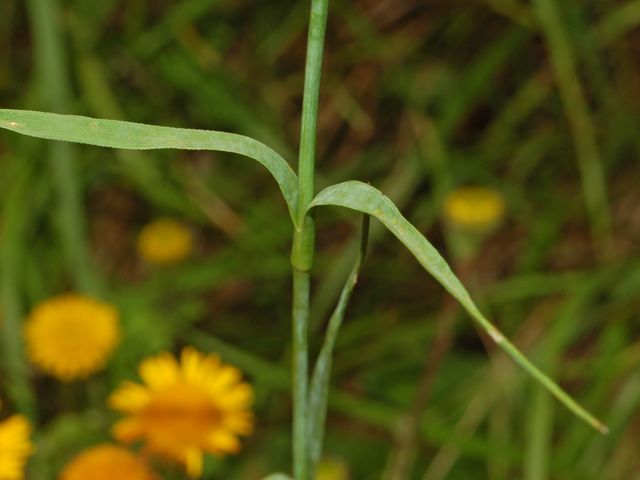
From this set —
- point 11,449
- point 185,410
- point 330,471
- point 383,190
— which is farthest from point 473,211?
point 11,449

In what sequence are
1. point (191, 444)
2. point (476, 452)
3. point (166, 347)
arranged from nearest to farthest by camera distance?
point (191, 444), point (476, 452), point (166, 347)

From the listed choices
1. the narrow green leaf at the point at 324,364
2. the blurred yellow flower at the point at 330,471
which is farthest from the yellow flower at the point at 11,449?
the blurred yellow flower at the point at 330,471

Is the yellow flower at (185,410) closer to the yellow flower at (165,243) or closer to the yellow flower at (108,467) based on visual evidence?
the yellow flower at (108,467)

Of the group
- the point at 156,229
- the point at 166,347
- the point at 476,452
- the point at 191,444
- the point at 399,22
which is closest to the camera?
the point at 191,444

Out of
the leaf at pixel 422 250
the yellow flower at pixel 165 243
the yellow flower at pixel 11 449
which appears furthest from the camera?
the yellow flower at pixel 165 243

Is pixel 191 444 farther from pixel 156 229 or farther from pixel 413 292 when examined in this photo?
pixel 413 292

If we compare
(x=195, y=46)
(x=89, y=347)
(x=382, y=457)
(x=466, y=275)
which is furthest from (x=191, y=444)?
(x=195, y=46)
